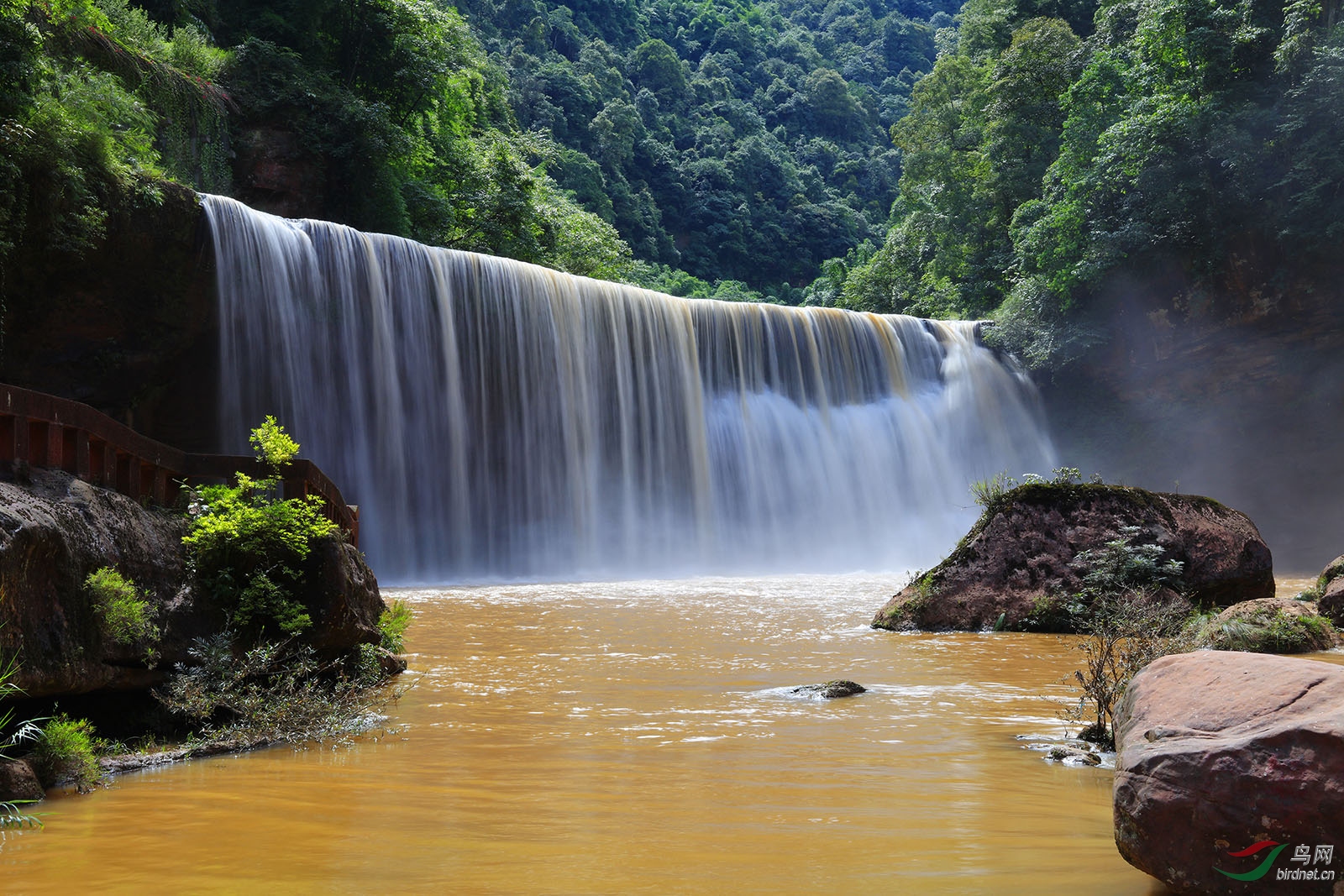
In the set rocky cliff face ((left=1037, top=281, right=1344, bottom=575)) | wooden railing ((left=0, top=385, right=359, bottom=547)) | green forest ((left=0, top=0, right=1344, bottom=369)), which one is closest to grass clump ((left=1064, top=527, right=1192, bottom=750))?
wooden railing ((left=0, top=385, right=359, bottom=547))

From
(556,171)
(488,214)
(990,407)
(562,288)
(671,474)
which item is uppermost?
(556,171)

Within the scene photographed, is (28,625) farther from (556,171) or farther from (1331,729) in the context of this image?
(556,171)

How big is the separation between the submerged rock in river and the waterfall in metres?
13.1

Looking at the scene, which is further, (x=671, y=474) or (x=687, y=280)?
(x=687, y=280)

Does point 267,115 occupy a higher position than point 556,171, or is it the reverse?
point 556,171

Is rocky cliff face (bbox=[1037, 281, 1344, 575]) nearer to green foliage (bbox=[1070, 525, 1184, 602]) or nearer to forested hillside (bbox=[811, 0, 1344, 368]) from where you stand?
forested hillside (bbox=[811, 0, 1344, 368])

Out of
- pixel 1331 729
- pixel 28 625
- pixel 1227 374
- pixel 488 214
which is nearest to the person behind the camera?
pixel 1331 729

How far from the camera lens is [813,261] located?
224ft

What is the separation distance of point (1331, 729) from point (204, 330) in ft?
60.0

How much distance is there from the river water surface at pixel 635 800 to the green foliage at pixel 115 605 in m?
0.78

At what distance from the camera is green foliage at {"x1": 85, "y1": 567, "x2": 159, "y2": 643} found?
5652 mm

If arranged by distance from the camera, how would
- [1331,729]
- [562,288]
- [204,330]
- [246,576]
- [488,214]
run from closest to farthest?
1. [1331,729]
2. [246,576]
3. [204,330]
4. [562,288]
5. [488,214]

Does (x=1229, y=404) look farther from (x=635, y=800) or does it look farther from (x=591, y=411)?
(x=635, y=800)

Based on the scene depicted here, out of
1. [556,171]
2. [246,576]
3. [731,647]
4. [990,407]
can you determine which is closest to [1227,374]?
[990,407]
